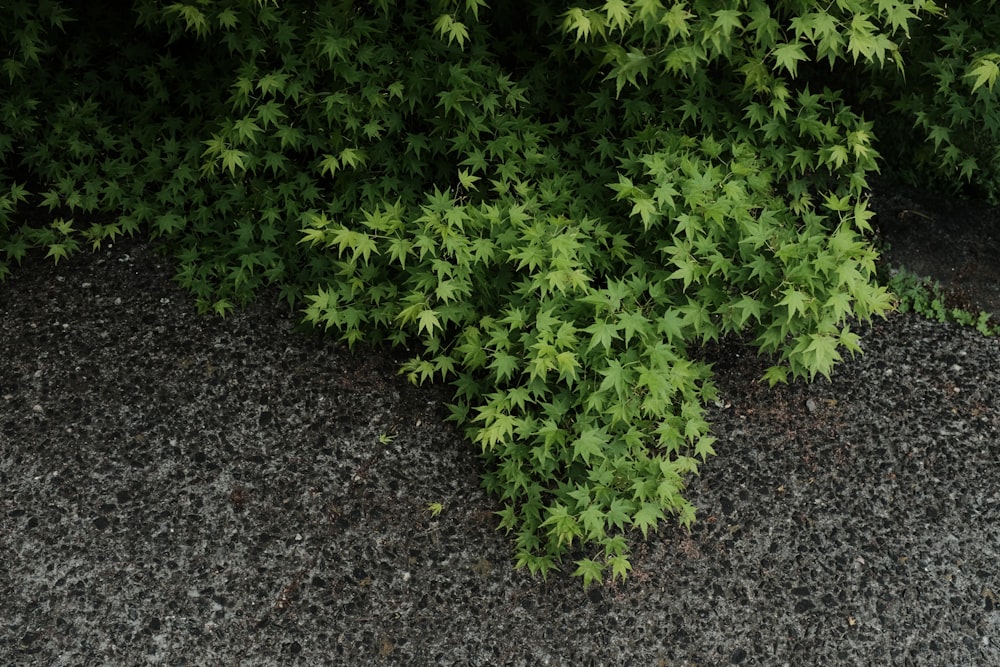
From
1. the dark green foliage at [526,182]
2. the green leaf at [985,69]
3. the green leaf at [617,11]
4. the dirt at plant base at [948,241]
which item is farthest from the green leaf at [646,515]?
the dirt at plant base at [948,241]

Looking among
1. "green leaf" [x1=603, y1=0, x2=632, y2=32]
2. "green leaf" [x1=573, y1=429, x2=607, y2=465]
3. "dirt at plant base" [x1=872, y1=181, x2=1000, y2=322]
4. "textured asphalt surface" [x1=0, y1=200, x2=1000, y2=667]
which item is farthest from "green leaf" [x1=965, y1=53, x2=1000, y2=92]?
"green leaf" [x1=573, y1=429, x2=607, y2=465]

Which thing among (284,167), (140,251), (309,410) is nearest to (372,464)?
(309,410)

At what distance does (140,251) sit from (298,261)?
2.98ft

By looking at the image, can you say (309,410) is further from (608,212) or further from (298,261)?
(608,212)

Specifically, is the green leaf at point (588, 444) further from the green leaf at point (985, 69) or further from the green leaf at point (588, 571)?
the green leaf at point (985, 69)

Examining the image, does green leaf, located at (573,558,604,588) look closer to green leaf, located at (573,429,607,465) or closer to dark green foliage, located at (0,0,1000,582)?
dark green foliage, located at (0,0,1000,582)

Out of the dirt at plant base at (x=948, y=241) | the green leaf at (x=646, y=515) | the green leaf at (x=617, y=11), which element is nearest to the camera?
the green leaf at (x=617, y=11)

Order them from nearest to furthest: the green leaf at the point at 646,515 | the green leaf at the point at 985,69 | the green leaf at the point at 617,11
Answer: the green leaf at the point at 617,11, the green leaf at the point at 646,515, the green leaf at the point at 985,69

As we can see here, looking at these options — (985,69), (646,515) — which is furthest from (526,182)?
(985,69)

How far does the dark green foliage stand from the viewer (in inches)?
137

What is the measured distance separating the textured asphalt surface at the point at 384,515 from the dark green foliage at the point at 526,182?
0.71ft

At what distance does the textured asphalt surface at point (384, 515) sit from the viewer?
11.0 ft

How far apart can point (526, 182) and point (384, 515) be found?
1.61 metres

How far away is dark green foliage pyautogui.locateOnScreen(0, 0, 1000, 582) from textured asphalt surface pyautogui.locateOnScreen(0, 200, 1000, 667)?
0.71 ft
